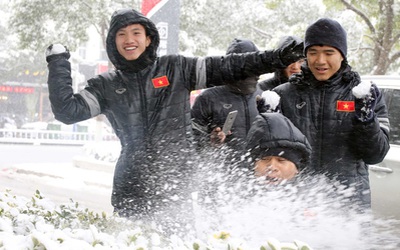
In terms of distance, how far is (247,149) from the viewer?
269cm

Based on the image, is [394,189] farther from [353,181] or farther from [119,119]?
[119,119]

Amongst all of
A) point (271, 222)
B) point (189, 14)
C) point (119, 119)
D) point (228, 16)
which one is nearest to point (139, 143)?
point (119, 119)

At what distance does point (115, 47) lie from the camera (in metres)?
3.17

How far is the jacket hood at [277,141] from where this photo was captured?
255cm

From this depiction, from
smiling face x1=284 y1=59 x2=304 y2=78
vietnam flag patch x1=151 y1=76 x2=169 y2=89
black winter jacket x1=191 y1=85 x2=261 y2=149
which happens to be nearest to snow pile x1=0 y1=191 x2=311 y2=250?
vietnam flag patch x1=151 y1=76 x2=169 y2=89

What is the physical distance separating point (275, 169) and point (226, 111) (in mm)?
1333

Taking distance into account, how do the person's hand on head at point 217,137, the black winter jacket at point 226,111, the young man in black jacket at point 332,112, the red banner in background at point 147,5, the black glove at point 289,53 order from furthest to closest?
1. the red banner in background at point 147,5
2. the black winter jacket at point 226,111
3. the person's hand on head at point 217,137
4. the young man in black jacket at point 332,112
5. the black glove at point 289,53

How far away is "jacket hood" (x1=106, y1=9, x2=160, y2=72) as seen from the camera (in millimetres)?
3116

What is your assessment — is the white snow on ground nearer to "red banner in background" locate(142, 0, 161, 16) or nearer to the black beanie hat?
the black beanie hat

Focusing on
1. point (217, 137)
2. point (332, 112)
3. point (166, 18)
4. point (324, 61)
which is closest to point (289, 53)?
point (324, 61)

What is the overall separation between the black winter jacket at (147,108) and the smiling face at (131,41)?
0.03 m

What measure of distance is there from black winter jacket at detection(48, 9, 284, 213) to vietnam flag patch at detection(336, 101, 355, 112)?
40 cm

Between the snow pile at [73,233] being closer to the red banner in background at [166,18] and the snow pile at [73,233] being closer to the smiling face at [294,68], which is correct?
the smiling face at [294,68]

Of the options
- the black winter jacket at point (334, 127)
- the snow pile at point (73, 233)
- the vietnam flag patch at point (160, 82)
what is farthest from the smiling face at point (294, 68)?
the snow pile at point (73, 233)
